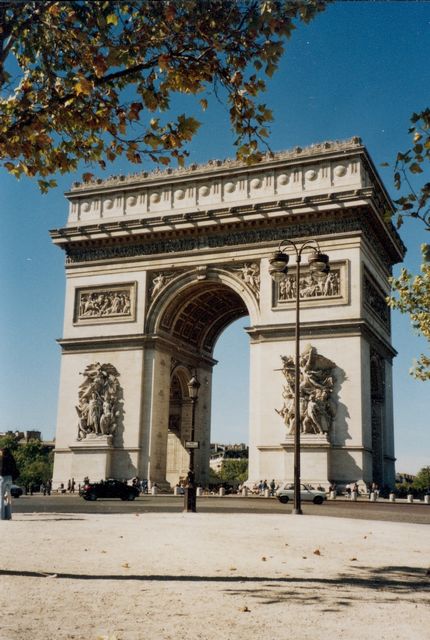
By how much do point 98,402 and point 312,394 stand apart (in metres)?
11.7

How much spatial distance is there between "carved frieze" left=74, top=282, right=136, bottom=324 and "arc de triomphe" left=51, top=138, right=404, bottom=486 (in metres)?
0.08

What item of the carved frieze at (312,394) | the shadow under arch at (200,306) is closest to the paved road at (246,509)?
the carved frieze at (312,394)

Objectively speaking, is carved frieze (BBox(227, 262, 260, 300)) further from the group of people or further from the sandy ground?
the sandy ground

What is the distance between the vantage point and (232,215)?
1442 inches

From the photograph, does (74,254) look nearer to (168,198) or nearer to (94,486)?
(168,198)

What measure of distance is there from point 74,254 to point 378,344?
17.5 meters

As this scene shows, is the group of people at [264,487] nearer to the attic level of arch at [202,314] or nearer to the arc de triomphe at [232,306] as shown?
the arc de triomphe at [232,306]

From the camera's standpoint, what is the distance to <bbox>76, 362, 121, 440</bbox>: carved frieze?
37.8m

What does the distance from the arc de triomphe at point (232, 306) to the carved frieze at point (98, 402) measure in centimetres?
7

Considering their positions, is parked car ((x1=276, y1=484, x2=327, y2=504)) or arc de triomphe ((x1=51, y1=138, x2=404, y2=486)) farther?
arc de triomphe ((x1=51, y1=138, x2=404, y2=486))

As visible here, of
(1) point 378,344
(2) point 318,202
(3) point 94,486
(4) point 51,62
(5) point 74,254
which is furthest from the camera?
(5) point 74,254

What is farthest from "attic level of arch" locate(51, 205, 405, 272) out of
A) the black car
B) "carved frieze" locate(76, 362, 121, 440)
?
the black car

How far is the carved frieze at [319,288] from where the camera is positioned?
34.3m

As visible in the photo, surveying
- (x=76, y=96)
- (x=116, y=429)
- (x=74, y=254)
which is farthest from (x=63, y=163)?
(x=74, y=254)
